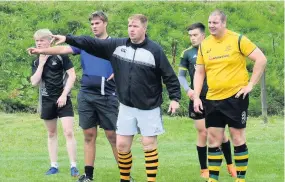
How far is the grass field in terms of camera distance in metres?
9.97

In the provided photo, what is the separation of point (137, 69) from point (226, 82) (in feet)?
3.66

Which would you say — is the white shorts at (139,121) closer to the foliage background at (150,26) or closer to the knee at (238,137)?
the knee at (238,137)

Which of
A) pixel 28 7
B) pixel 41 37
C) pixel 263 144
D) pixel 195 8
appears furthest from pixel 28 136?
pixel 195 8

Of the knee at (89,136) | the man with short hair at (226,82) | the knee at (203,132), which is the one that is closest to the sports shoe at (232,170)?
the knee at (203,132)

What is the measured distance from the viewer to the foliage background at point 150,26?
2128 centimetres

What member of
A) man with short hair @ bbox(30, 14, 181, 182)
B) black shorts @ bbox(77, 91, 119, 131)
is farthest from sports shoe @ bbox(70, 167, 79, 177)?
man with short hair @ bbox(30, 14, 181, 182)

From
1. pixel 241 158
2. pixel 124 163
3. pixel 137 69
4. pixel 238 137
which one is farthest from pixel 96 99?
pixel 241 158

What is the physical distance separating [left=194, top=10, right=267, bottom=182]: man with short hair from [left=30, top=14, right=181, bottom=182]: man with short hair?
51cm

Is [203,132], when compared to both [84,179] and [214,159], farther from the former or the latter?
[84,179]

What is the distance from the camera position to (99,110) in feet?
30.9

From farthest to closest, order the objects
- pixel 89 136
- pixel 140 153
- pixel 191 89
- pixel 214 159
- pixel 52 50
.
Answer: pixel 140 153 < pixel 191 89 < pixel 89 136 < pixel 214 159 < pixel 52 50

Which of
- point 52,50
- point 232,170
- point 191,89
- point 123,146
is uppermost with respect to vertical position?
point 52,50

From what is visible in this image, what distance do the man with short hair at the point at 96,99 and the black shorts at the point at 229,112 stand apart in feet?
5.06

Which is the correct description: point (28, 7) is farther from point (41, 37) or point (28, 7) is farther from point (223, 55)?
point (223, 55)
